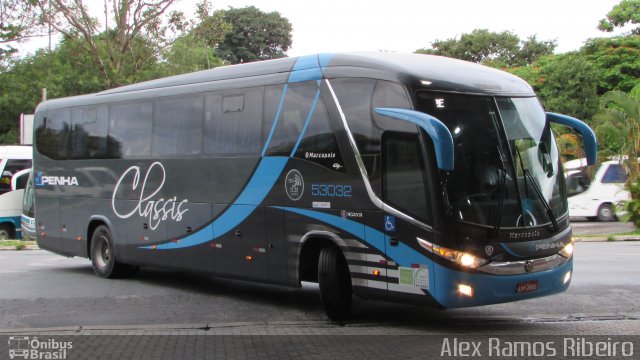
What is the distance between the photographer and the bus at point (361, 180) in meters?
8.21

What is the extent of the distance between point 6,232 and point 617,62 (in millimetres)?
34666

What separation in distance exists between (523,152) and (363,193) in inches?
75.8

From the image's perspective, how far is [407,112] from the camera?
823 centimetres

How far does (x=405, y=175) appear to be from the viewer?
8469 mm

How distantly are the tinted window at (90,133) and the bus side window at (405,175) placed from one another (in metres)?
7.14

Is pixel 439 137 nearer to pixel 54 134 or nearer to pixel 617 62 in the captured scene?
pixel 54 134

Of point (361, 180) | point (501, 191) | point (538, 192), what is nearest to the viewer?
point (501, 191)

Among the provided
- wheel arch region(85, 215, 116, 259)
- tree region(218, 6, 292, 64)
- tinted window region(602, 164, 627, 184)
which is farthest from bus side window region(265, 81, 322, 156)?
tree region(218, 6, 292, 64)

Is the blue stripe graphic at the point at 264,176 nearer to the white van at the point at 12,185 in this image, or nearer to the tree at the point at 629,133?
the tree at the point at 629,133

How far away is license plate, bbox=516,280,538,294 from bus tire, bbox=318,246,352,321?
2.11 m

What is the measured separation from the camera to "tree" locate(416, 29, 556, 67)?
54.6 meters

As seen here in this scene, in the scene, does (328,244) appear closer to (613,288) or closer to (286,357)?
(286,357)

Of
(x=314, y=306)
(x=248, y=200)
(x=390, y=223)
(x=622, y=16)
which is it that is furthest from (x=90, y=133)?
(x=622, y=16)

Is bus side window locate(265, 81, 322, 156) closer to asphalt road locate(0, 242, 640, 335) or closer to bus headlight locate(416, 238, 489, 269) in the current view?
asphalt road locate(0, 242, 640, 335)
